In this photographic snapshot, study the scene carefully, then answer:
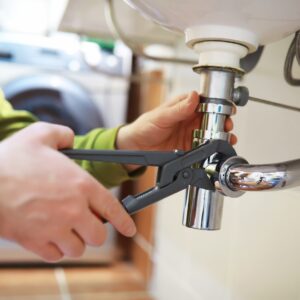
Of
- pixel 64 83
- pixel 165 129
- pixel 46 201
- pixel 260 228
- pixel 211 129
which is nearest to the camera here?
pixel 46 201

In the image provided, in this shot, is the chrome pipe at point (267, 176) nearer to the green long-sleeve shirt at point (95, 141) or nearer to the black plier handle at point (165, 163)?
the black plier handle at point (165, 163)

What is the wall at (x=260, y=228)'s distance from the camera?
0.68 m

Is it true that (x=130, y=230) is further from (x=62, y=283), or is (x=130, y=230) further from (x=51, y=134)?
(x=62, y=283)

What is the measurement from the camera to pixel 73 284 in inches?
55.3

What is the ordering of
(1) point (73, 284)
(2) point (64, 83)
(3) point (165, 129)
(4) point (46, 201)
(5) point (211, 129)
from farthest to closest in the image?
(2) point (64, 83), (1) point (73, 284), (3) point (165, 129), (5) point (211, 129), (4) point (46, 201)

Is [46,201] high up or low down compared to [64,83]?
down

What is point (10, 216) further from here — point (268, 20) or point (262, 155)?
point (262, 155)

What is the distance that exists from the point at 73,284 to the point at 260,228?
825mm

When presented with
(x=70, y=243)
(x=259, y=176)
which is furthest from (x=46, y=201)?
(x=259, y=176)

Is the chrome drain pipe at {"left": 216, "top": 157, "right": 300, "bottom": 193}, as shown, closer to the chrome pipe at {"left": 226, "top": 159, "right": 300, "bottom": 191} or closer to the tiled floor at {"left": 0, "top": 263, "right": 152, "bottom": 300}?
the chrome pipe at {"left": 226, "top": 159, "right": 300, "bottom": 191}

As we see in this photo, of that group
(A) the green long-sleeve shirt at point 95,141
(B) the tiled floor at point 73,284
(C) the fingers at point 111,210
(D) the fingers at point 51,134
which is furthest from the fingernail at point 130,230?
(B) the tiled floor at point 73,284

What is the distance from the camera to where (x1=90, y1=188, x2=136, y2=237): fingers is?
410 mm

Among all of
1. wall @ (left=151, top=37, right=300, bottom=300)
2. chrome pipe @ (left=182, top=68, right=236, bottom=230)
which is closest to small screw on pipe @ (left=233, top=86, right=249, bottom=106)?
chrome pipe @ (left=182, top=68, right=236, bottom=230)

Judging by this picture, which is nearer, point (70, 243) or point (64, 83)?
point (70, 243)
